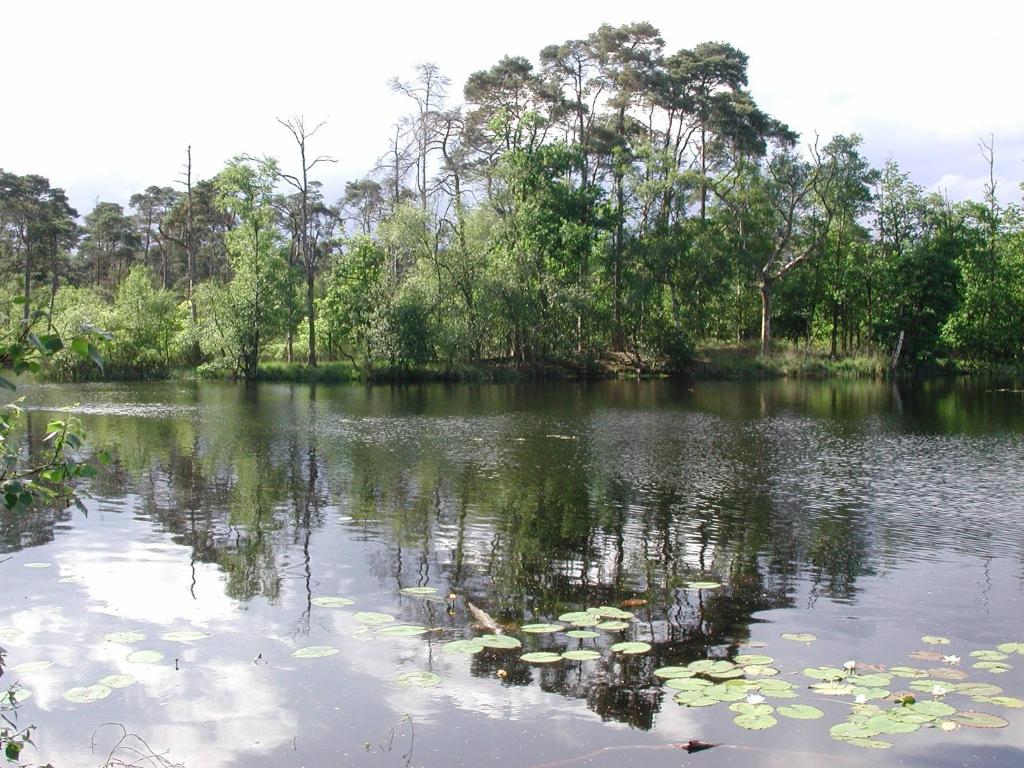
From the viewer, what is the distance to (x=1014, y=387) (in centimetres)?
4831

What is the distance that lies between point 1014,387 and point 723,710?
47.8 meters

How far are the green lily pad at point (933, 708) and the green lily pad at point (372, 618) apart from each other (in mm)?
5272

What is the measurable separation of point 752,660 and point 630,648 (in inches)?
46.3

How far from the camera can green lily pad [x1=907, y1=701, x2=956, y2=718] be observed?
23.6 ft

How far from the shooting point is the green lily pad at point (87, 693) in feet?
25.4

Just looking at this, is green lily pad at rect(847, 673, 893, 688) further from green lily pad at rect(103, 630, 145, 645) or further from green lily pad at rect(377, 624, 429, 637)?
green lily pad at rect(103, 630, 145, 645)

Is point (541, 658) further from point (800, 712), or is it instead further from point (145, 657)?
point (145, 657)

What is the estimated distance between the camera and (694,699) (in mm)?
7660

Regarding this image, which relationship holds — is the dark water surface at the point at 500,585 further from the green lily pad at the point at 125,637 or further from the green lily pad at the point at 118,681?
the green lily pad at the point at 125,637

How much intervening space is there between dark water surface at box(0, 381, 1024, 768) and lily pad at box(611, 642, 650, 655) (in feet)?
0.57

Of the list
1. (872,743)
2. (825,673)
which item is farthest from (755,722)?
(825,673)

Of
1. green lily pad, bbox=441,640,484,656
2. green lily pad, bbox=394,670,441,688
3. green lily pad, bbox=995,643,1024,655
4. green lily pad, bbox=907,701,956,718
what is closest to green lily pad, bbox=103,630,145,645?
green lily pad, bbox=394,670,441,688

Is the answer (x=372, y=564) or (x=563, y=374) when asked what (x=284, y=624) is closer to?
(x=372, y=564)

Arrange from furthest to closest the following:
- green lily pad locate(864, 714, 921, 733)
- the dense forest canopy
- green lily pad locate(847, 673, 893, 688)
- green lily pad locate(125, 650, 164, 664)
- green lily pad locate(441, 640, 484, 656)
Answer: the dense forest canopy, green lily pad locate(441, 640, 484, 656), green lily pad locate(125, 650, 164, 664), green lily pad locate(847, 673, 893, 688), green lily pad locate(864, 714, 921, 733)
